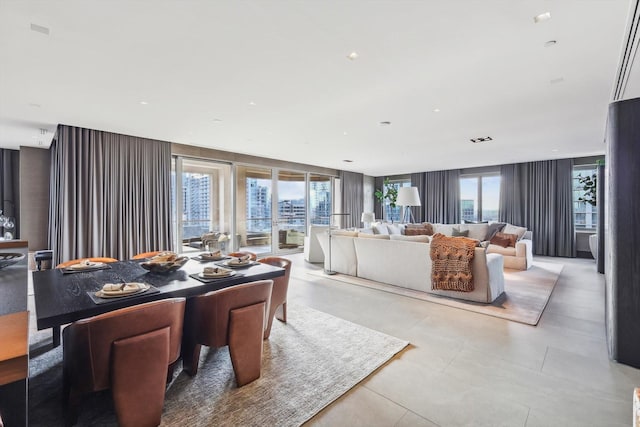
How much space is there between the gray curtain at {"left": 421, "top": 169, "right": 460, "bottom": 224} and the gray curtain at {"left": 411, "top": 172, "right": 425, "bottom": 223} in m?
0.09

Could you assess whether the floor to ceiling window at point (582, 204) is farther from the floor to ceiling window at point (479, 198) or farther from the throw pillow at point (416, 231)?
the throw pillow at point (416, 231)

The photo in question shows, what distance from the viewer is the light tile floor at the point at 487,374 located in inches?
69.5

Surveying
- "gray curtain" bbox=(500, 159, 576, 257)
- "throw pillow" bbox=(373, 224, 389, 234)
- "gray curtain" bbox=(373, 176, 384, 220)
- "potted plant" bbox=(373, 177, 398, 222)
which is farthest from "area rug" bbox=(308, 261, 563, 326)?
"gray curtain" bbox=(373, 176, 384, 220)

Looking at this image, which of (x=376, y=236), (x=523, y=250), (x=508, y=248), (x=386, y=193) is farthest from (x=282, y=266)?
(x=386, y=193)

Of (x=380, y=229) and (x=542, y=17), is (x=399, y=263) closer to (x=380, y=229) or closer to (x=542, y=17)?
(x=380, y=229)

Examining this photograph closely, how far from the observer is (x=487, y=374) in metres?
2.19

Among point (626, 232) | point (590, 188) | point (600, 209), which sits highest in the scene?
point (590, 188)

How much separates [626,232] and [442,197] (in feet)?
25.0

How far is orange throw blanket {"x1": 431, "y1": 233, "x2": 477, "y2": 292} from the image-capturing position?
12.2ft

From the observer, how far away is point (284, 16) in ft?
6.56

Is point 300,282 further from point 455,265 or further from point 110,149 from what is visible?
point 110,149

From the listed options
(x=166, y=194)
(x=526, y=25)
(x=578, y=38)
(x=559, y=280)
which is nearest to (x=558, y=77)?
(x=578, y=38)

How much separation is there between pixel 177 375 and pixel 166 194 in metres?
4.19

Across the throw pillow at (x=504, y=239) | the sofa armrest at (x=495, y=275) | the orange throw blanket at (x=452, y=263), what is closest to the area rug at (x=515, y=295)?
the sofa armrest at (x=495, y=275)
